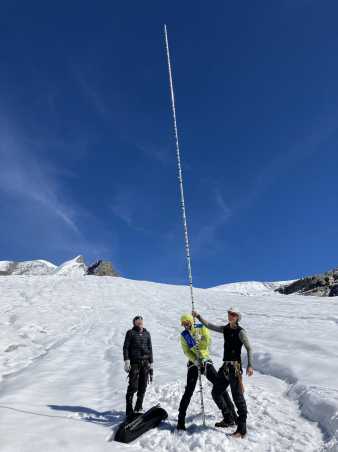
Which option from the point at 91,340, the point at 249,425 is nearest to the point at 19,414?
the point at 249,425

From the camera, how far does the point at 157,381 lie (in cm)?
1296

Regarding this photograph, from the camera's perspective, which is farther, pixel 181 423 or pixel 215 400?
pixel 215 400

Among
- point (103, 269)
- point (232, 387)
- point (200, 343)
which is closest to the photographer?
point (232, 387)

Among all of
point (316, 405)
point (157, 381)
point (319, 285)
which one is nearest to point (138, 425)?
point (316, 405)

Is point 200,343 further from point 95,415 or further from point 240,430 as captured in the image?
point 95,415

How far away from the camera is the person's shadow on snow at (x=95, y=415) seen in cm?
955

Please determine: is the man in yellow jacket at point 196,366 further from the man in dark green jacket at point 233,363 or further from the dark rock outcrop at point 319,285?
the dark rock outcrop at point 319,285

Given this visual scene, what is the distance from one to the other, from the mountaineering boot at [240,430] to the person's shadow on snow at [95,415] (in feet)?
9.33

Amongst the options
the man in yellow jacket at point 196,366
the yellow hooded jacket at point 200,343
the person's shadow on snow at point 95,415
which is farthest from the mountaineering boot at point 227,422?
the person's shadow on snow at point 95,415

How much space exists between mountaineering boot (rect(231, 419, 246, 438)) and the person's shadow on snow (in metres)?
2.84

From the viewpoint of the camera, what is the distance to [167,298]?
45.5 meters

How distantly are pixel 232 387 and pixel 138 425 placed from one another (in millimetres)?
2021

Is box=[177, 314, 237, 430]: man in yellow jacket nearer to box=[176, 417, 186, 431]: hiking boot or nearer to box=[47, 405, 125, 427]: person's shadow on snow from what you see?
box=[176, 417, 186, 431]: hiking boot

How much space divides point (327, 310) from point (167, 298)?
19.8 metres
